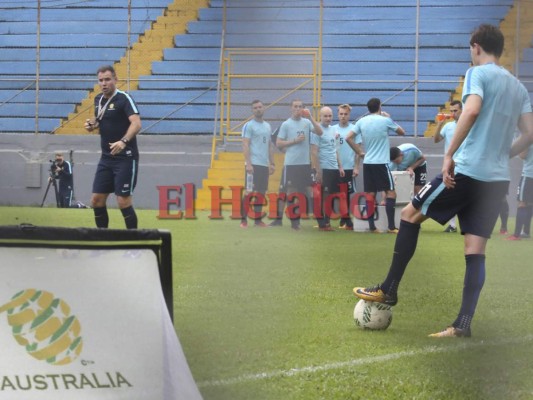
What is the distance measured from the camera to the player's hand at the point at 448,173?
4426 millimetres

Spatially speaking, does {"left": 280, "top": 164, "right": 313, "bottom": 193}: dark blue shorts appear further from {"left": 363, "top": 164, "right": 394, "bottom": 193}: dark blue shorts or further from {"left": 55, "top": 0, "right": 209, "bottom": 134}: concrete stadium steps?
{"left": 55, "top": 0, "right": 209, "bottom": 134}: concrete stadium steps

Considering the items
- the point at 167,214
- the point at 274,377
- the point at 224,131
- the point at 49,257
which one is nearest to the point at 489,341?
the point at 274,377

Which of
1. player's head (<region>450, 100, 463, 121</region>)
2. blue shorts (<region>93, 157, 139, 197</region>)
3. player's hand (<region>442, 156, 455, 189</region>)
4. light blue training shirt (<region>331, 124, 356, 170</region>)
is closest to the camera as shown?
player's hand (<region>442, 156, 455, 189</region>)

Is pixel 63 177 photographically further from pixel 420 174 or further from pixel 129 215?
pixel 420 174

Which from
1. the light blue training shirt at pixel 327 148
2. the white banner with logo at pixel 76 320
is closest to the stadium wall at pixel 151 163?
the light blue training shirt at pixel 327 148

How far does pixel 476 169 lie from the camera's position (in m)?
4.46

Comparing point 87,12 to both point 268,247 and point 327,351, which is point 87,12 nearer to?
point 327,351

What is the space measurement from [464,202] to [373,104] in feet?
19.2

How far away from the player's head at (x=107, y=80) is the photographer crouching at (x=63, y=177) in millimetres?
1658

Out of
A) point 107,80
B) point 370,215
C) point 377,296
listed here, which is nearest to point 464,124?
point 377,296

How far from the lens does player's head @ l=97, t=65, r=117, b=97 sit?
7234mm

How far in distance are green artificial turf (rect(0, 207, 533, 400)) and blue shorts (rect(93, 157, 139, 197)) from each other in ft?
1.81

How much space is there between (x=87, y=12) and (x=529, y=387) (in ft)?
8.11

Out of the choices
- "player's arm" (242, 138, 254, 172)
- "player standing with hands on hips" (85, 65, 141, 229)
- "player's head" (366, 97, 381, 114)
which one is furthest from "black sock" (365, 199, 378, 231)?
"player standing with hands on hips" (85, 65, 141, 229)
